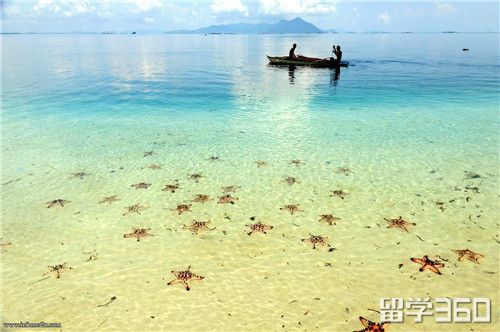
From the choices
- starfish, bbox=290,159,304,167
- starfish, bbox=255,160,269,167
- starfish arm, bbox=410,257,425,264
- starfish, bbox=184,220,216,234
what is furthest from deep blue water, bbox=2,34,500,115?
starfish arm, bbox=410,257,425,264

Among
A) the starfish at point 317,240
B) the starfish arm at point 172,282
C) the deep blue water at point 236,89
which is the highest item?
the deep blue water at point 236,89

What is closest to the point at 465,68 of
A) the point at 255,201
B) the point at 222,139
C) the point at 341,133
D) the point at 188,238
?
the point at 341,133

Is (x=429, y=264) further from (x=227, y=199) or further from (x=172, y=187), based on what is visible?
(x=172, y=187)

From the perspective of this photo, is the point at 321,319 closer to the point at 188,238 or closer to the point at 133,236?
the point at 188,238

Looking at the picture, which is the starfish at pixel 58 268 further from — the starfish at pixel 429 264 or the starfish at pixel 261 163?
the starfish at pixel 429 264

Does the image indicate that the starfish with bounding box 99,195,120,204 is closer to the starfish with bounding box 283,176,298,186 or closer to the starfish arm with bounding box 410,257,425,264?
the starfish with bounding box 283,176,298,186

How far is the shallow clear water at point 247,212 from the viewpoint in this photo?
9.47 metres

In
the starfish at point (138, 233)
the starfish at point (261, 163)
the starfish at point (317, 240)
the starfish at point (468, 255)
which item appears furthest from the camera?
the starfish at point (261, 163)

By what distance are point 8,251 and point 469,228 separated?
1596cm

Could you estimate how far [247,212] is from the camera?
14031mm

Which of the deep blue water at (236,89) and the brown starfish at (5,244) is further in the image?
the deep blue water at (236,89)

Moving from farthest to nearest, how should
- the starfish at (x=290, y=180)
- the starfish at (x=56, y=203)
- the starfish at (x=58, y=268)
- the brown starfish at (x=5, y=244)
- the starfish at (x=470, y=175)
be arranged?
1. the starfish at (x=470, y=175)
2. the starfish at (x=290, y=180)
3. the starfish at (x=56, y=203)
4. the brown starfish at (x=5, y=244)
5. the starfish at (x=58, y=268)

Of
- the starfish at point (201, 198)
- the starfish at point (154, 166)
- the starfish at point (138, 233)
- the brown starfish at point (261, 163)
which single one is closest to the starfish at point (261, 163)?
the brown starfish at point (261, 163)

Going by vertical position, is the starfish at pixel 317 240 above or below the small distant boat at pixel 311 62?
below
